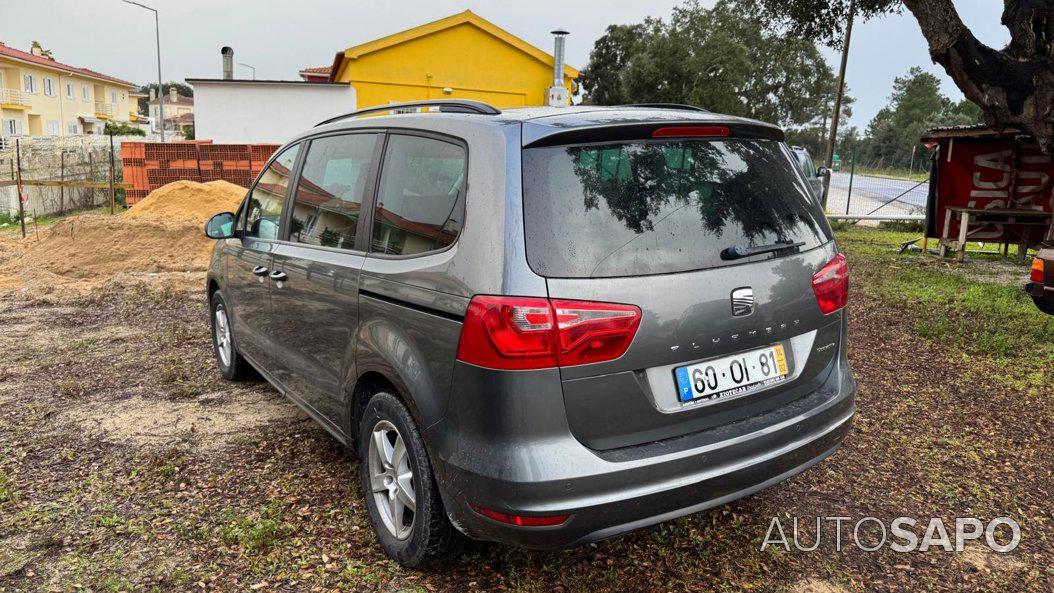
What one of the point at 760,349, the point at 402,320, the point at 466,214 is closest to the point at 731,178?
the point at 760,349

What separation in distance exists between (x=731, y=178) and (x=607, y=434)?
3.61 feet

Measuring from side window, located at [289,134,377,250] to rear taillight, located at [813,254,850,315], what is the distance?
1.93 meters

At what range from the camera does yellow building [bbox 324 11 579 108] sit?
86.2 ft

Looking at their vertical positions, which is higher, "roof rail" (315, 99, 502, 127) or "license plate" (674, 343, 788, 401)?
"roof rail" (315, 99, 502, 127)

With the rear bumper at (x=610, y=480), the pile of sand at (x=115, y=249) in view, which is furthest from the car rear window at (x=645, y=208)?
the pile of sand at (x=115, y=249)

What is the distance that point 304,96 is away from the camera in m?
24.2

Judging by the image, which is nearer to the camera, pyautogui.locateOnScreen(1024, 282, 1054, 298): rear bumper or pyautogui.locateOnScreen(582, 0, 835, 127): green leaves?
pyautogui.locateOnScreen(1024, 282, 1054, 298): rear bumper

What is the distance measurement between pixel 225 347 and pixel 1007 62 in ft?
33.4

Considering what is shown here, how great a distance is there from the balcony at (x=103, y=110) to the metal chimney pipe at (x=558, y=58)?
191 feet

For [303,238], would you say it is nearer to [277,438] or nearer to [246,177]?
[277,438]

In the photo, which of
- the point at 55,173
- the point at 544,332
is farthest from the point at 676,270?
the point at 55,173

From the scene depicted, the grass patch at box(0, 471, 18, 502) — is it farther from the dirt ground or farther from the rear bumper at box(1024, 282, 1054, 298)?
the rear bumper at box(1024, 282, 1054, 298)

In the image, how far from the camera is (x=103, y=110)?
69625 millimetres

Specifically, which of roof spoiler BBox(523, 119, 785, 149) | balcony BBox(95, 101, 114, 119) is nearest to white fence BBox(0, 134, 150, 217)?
roof spoiler BBox(523, 119, 785, 149)
